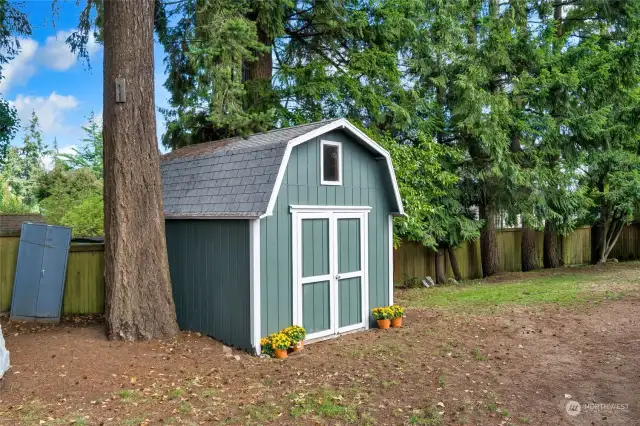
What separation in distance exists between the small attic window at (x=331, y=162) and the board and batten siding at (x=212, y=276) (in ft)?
5.64

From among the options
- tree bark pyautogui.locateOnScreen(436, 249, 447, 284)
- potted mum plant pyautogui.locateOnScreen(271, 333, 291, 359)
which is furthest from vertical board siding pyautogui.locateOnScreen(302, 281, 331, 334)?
tree bark pyautogui.locateOnScreen(436, 249, 447, 284)

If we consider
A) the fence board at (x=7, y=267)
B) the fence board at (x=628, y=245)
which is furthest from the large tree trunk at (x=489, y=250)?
the fence board at (x=7, y=267)

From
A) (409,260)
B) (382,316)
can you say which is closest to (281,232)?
(382,316)

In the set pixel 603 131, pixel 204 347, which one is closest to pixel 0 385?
pixel 204 347

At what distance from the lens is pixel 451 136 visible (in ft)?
48.4

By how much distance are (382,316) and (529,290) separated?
5564mm

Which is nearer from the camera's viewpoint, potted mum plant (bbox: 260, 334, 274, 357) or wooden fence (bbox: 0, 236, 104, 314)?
potted mum plant (bbox: 260, 334, 274, 357)

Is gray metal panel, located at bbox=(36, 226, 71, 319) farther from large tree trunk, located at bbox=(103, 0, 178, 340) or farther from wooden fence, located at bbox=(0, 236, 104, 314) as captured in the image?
large tree trunk, located at bbox=(103, 0, 178, 340)

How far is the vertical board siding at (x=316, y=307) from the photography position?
7.79m

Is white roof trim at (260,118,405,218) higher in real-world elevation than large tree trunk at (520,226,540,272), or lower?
higher

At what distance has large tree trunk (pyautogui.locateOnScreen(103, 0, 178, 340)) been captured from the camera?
23.2 ft

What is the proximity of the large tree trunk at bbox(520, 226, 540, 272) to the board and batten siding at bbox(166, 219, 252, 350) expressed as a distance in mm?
12813

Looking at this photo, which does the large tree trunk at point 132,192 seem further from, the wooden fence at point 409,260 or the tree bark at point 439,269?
the tree bark at point 439,269

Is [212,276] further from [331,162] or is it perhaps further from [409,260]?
[409,260]
